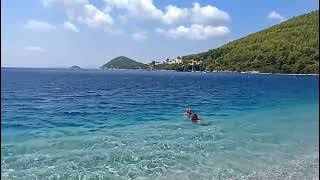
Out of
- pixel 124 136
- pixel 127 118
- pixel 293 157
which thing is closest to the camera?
pixel 293 157

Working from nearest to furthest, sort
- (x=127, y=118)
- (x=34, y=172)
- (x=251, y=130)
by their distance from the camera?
1. (x=34, y=172)
2. (x=251, y=130)
3. (x=127, y=118)

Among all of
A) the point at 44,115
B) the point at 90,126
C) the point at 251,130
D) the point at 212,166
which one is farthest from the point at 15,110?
the point at 212,166

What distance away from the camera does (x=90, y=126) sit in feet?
95.7

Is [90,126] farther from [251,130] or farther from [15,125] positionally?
[251,130]

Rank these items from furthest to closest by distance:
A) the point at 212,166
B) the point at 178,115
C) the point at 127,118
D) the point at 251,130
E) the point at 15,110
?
the point at 15,110
the point at 178,115
the point at 127,118
the point at 251,130
the point at 212,166

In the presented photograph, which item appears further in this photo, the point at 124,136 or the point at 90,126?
the point at 90,126

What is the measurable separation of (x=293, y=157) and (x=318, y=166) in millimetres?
2141

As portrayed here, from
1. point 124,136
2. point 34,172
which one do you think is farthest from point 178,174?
point 124,136

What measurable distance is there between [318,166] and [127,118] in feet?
63.9

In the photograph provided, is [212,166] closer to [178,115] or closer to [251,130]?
[251,130]

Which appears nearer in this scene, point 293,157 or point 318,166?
point 318,166

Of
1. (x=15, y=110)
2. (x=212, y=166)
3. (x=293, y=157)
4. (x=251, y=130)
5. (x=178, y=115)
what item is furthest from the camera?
(x=15, y=110)

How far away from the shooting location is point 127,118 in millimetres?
34094

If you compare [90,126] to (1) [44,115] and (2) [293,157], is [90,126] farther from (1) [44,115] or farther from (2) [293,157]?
(2) [293,157]
